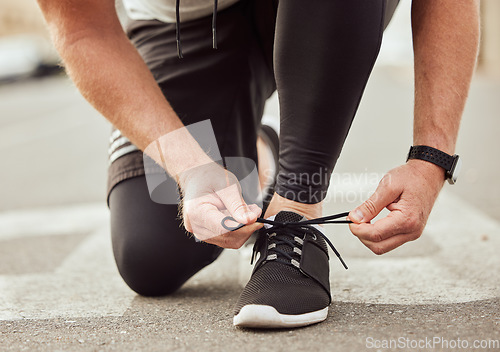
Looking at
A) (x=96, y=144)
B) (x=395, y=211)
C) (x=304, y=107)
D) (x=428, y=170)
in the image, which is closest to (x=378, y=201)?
(x=395, y=211)

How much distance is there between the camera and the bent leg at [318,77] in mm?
1168

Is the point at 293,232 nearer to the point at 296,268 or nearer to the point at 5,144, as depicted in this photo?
the point at 296,268

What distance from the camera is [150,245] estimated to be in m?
1.55

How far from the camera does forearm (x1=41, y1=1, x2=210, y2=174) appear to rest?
4.20 feet

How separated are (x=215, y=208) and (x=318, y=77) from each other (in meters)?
0.35

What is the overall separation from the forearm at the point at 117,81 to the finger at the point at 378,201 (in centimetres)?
37

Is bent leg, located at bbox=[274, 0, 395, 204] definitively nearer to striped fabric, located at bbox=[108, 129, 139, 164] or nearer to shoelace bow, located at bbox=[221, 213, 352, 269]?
shoelace bow, located at bbox=[221, 213, 352, 269]

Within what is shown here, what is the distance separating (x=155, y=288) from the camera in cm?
151

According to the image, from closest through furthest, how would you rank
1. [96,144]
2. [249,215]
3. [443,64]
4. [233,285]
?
1. [249,215]
2. [443,64]
3. [233,285]
4. [96,144]

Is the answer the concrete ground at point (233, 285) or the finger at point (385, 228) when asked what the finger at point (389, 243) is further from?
the concrete ground at point (233, 285)

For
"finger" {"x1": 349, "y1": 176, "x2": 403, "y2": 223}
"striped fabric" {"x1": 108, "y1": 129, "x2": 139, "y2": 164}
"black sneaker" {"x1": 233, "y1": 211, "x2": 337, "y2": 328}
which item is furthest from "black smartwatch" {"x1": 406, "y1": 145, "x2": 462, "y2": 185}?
"striped fabric" {"x1": 108, "y1": 129, "x2": 139, "y2": 164}

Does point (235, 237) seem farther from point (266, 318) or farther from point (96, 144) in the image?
point (96, 144)

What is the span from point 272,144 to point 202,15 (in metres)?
0.58

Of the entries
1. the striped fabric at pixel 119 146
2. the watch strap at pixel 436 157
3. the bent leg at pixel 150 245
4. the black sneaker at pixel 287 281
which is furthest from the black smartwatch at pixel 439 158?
the striped fabric at pixel 119 146
